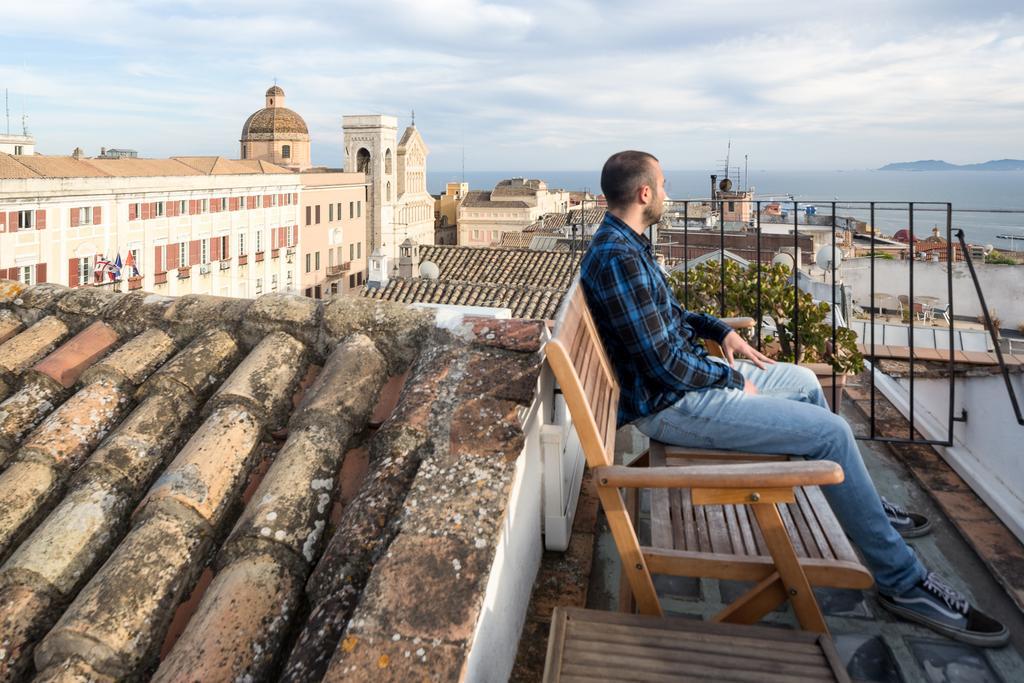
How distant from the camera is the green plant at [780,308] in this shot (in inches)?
203

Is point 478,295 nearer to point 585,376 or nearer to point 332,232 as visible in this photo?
point 585,376

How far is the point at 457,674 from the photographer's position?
1350 mm

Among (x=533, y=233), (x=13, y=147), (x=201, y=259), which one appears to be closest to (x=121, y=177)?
(x=201, y=259)

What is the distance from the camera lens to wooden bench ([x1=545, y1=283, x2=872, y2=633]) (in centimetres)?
184

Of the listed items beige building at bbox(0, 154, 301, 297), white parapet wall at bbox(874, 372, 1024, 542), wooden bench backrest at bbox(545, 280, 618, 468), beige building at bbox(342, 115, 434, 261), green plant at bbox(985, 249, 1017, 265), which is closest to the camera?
wooden bench backrest at bbox(545, 280, 618, 468)

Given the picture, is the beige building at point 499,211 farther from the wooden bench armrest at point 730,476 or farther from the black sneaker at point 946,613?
the wooden bench armrest at point 730,476

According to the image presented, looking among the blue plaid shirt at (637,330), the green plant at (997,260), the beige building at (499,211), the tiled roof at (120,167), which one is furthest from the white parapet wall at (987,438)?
the beige building at (499,211)

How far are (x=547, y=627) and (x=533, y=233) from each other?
4498cm

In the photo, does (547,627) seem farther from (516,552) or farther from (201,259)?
(201,259)

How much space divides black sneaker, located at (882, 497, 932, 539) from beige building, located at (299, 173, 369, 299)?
41708mm

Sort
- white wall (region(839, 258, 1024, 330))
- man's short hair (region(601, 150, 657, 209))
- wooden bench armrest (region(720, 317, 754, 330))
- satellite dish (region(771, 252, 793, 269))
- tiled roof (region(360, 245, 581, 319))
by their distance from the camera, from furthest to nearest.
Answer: tiled roof (region(360, 245, 581, 319))
white wall (region(839, 258, 1024, 330))
satellite dish (region(771, 252, 793, 269))
wooden bench armrest (region(720, 317, 754, 330))
man's short hair (region(601, 150, 657, 209))

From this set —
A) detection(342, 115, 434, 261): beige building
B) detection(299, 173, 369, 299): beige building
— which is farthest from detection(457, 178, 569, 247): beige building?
detection(299, 173, 369, 299): beige building

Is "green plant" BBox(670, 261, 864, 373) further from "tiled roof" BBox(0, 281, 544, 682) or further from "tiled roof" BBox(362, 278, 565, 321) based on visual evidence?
"tiled roof" BBox(362, 278, 565, 321)

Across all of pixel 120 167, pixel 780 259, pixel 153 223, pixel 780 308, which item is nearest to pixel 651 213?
pixel 780 308
